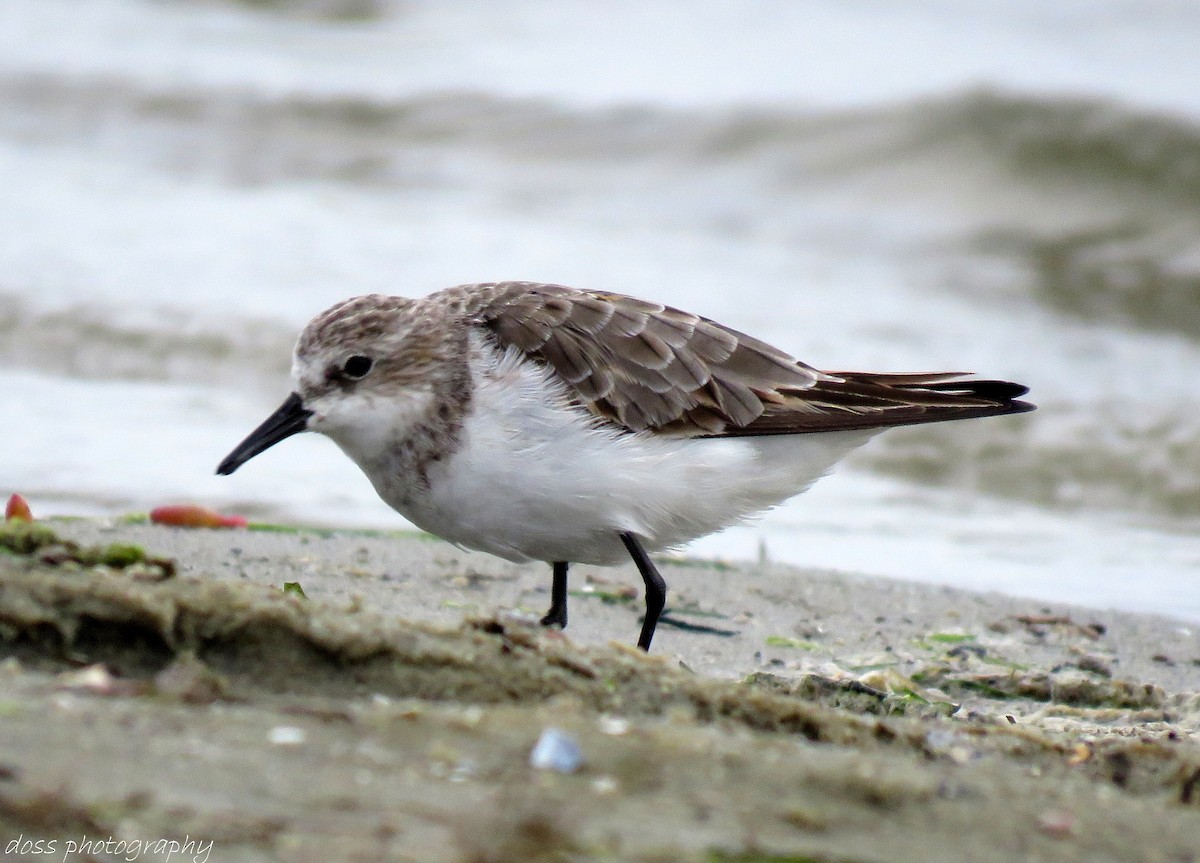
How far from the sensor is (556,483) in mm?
4691

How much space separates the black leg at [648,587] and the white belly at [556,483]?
48 millimetres

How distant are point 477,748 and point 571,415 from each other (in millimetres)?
2089

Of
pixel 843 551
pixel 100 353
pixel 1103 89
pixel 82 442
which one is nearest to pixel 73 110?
pixel 100 353

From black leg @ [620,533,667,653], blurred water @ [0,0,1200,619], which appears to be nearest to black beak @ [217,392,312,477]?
black leg @ [620,533,667,653]

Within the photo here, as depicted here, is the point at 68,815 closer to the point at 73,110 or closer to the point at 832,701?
the point at 832,701

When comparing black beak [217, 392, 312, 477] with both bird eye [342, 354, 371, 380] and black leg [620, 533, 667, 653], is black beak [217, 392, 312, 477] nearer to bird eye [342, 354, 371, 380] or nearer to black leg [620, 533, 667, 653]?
bird eye [342, 354, 371, 380]

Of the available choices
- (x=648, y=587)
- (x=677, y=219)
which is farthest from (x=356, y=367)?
(x=677, y=219)

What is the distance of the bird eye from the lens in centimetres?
500

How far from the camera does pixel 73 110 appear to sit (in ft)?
52.5

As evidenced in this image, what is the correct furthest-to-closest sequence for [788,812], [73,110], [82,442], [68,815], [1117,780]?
1. [73,110]
2. [82,442]
3. [1117,780]
4. [788,812]
5. [68,815]

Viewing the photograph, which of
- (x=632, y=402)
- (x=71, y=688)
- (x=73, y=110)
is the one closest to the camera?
(x=71, y=688)

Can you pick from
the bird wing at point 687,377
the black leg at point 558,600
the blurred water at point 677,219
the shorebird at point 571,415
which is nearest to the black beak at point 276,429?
the shorebird at point 571,415

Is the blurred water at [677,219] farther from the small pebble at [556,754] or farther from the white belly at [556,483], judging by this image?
the small pebble at [556,754]

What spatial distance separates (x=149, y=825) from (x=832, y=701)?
2.20 metres
